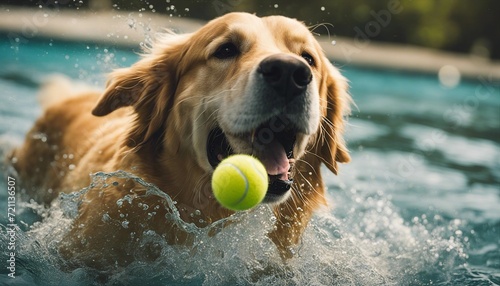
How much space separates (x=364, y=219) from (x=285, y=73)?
2713mm

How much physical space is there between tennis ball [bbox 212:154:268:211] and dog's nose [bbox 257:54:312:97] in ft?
1.29

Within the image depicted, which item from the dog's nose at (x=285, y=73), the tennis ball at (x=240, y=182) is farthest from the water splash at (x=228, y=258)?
the dog's nose at (x=285, y=73)

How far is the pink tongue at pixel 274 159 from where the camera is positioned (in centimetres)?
297

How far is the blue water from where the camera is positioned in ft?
10.6

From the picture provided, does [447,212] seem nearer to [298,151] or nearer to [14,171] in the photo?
[298,151]

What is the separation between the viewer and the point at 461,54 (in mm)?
21906

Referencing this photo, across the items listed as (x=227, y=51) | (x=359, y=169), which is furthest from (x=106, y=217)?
(x=359, y=169)

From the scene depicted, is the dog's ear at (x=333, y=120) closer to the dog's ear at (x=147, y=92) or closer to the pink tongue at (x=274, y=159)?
the pink tongue at (x=274, y=159)

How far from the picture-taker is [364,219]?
5.17 meters

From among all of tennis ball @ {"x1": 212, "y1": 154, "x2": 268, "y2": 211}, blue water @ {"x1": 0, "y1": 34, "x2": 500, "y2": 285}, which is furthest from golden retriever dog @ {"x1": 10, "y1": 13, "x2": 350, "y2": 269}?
tennis ball @ {"x1": 212, "y1": 154, "x2": 268, "y2": 211}

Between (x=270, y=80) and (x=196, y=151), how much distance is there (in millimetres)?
662

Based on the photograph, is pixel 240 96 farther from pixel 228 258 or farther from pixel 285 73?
pixel 228 258

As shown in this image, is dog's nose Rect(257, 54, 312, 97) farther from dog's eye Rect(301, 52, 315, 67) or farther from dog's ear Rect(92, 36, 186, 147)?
dog's ear Rect(92, 36, 186, 147)

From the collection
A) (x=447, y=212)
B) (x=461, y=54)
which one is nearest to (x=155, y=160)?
(x=447, y=212)
